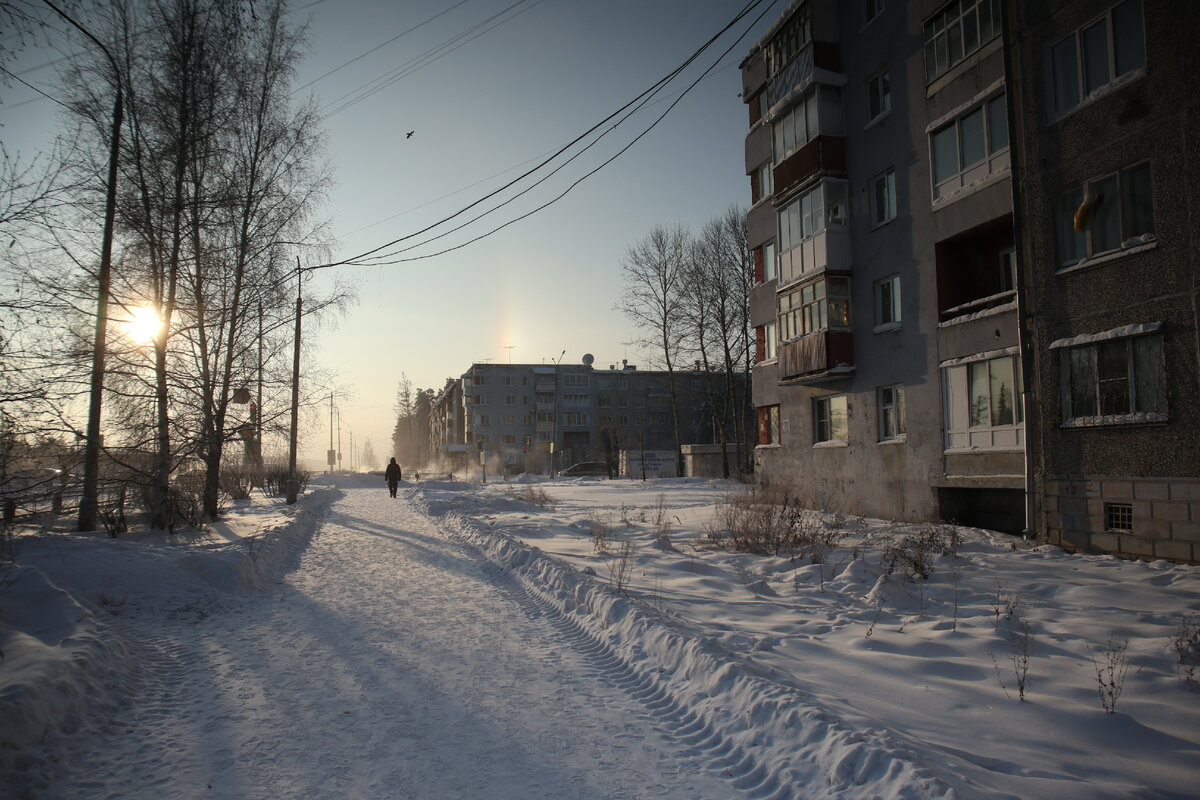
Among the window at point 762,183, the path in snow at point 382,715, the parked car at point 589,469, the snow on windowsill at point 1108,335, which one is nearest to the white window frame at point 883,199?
the window at point 762,183

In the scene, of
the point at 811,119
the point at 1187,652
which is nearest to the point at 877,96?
the point at 811,119

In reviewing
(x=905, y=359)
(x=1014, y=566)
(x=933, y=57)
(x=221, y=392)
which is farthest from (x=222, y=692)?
(x=933, y=57)

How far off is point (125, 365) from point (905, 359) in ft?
57.4

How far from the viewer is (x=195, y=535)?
1255 cm

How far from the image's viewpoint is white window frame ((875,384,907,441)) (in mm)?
17453

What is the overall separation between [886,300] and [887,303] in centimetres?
9

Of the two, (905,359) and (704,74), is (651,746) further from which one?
(905,359)

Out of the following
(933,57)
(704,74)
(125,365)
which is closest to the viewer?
(704,74)

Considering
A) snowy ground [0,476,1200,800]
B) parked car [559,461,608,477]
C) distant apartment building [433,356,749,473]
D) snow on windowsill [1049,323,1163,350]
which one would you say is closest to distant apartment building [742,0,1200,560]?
snow on windowsill [1049,323,1163,350]

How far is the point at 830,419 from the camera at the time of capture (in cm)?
2066

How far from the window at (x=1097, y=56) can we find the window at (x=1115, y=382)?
14.5 ft

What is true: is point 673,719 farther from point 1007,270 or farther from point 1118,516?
point 1007,270

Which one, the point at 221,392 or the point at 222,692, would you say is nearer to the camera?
the point at 222,692

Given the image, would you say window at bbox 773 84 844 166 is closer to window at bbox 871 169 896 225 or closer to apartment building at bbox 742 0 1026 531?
apartment building at bbox 742 0 1026 531
